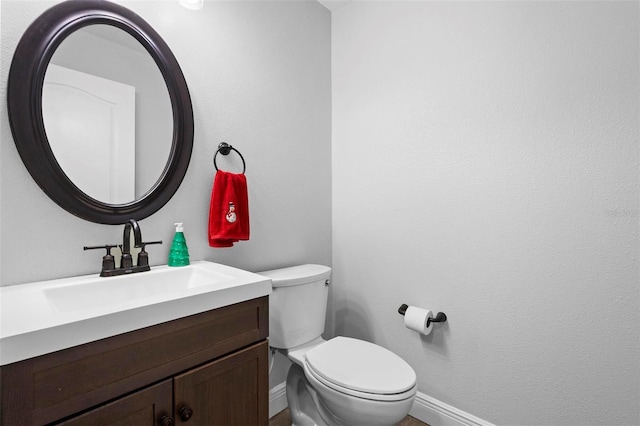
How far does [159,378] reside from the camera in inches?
33.2

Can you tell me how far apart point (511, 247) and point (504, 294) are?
0.22 meters

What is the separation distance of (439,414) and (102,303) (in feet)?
5.43

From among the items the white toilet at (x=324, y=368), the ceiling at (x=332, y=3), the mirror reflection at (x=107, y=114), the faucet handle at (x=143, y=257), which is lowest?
the white toilet at (x=324, y=368)

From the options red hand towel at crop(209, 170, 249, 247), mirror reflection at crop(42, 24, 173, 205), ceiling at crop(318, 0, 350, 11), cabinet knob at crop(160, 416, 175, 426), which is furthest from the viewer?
ceiling at crop(318, 0, 350, 11)

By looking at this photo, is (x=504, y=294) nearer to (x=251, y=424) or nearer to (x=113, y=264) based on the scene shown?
(x=251, y=424)

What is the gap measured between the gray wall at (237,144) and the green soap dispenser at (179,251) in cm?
5

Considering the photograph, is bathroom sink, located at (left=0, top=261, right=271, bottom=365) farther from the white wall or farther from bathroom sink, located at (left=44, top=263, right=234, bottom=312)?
the white wall

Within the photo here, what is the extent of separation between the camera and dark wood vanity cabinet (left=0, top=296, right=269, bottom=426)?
67 cm

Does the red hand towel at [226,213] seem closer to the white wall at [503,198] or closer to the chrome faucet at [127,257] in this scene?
the chrome faucet at [127,257]

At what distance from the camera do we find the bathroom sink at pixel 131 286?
0.98 m

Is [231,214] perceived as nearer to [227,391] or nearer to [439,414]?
[227,391]

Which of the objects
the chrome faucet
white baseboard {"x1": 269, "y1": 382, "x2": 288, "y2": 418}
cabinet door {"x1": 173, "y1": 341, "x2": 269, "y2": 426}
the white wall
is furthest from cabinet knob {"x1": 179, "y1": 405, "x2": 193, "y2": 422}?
the white wall

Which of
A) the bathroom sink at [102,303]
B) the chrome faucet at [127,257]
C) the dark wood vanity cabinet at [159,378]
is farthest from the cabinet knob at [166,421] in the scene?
the chrome faucet at [127,257]

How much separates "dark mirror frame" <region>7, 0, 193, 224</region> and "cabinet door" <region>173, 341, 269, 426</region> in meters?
0.67
